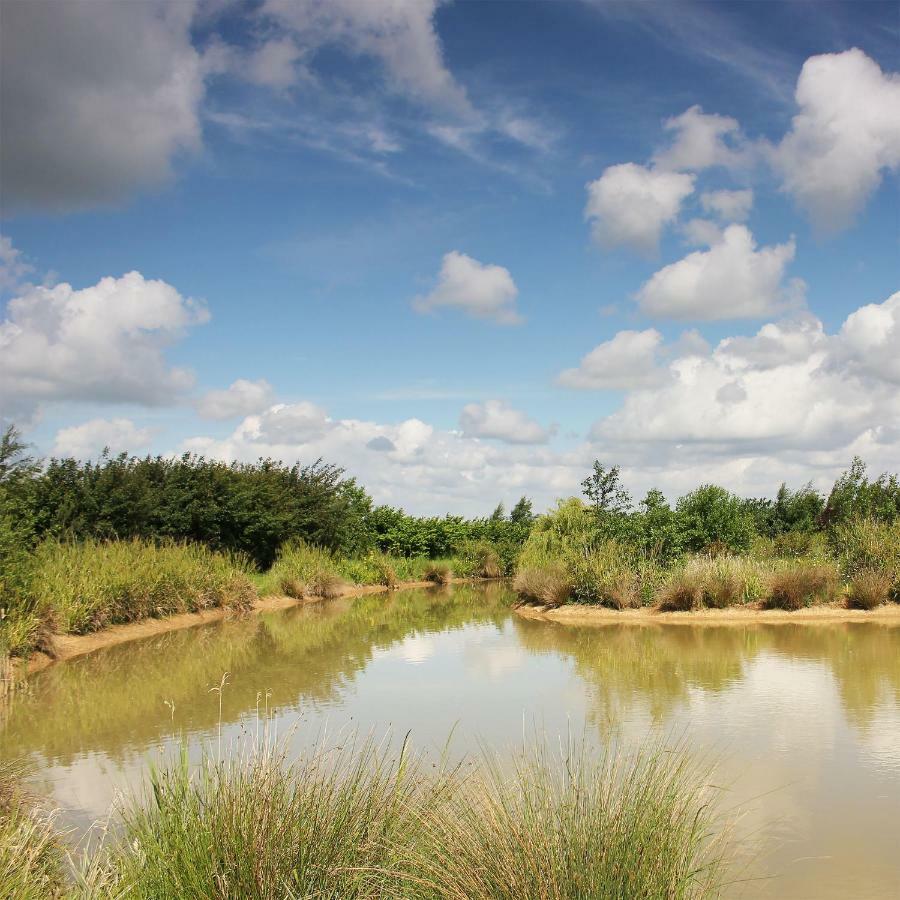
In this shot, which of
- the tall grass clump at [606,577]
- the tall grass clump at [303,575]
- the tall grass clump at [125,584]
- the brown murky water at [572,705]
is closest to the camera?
the brown murky water at [572,705]

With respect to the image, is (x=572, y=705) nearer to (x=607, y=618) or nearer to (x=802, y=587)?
(x=607, y=618)

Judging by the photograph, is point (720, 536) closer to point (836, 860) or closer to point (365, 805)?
point (836, 860)

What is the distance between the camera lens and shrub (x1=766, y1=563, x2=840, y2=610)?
18.9 meters

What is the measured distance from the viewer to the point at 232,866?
3.74 meters

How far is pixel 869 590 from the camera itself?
60.9 feet

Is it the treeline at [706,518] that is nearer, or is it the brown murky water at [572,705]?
the brown murky water at [572,705]

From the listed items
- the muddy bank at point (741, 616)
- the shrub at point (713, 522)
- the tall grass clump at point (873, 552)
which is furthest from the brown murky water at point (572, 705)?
the shrub at point (713, 522)

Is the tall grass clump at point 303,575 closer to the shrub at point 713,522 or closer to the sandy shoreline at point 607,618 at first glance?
the sandy shoreline at point 607,618

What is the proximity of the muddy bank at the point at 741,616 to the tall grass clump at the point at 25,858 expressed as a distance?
47.3ft

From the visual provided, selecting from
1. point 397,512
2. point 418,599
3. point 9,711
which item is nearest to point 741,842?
point 9,711

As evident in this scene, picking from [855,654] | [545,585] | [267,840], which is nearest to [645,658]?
[855,654]

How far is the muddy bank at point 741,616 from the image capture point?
59.2ft

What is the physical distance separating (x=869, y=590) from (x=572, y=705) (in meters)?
11.8

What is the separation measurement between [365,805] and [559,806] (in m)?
1.05
